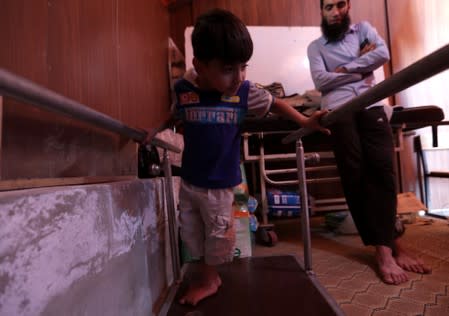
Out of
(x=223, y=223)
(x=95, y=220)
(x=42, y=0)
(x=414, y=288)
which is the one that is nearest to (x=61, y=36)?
(x=42, y=0)

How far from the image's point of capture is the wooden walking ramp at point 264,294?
2.77 feet

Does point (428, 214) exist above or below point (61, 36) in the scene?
below

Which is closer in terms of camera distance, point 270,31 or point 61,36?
point 61,36

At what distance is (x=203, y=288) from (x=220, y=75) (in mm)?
691

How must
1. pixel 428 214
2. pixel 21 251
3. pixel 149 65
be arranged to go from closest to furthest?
pixel 21 251, pixel 149 65, pixel 428 214

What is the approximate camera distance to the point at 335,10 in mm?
1441

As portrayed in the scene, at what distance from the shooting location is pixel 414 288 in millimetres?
1095

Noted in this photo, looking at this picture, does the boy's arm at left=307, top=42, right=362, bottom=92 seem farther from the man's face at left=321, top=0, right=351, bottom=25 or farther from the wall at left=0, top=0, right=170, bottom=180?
the wall at left=0, top=0, right=170, bottom=180

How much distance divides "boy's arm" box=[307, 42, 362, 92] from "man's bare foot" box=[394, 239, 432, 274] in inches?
29.7

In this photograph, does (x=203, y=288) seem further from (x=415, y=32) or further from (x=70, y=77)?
(x=415, y=32)

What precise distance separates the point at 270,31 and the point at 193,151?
1.94 meters

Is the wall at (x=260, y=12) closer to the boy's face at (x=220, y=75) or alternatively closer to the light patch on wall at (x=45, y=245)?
the boy's face at (x=220, y=75)

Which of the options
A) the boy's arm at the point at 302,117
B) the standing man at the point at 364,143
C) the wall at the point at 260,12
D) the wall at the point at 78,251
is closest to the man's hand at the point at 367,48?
the standing man at the point at 364,143

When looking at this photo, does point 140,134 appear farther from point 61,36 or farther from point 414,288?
point 414,288
